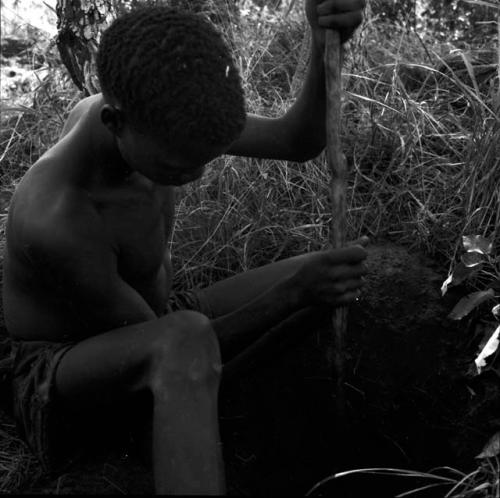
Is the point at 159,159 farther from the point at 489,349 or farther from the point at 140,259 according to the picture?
the point at 489,349

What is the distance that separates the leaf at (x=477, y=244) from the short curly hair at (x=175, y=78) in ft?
3.76

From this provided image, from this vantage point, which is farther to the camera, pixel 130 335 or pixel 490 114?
pixel 490 114

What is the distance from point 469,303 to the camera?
2.84 metres

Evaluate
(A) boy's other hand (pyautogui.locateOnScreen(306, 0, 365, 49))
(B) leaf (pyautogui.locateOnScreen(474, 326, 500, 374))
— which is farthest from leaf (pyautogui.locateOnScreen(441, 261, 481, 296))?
(A) boy's other hand (pyautogui.locateOnScreen(306, 0, 365, 49))

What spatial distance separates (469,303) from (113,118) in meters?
1.29

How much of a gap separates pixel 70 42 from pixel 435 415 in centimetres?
178

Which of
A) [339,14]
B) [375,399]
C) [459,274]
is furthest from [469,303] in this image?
[339,14]

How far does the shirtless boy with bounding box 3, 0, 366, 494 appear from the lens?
1.93 metres

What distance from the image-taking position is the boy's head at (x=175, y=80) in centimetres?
192

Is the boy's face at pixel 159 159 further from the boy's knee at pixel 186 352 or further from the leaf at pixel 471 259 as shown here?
the leaf at pixel 471 259

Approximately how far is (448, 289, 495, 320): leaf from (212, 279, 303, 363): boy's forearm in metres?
0.78

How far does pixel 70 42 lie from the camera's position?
343cm

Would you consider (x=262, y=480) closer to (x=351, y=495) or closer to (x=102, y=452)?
(x=351, y=495)

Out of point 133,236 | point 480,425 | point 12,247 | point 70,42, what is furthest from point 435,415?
point 70,42
